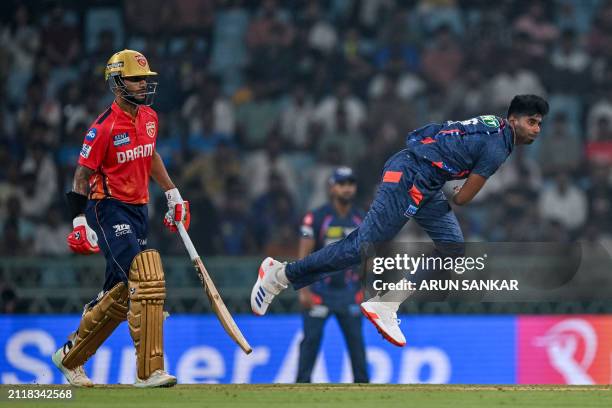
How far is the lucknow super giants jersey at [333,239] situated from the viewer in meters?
12.0

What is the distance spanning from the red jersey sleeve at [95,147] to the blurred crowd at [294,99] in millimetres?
6968

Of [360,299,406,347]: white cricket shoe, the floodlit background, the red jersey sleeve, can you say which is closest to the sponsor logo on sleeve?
the red jersey sleeve

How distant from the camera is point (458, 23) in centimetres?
1767

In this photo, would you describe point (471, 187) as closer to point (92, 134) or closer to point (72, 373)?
point (92, 134)

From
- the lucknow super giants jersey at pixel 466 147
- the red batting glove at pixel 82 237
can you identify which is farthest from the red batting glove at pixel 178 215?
the lucknow super giants jersey at pixel 466 147

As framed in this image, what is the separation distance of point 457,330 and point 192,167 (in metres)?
4.88

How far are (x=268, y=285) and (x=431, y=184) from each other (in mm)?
1464

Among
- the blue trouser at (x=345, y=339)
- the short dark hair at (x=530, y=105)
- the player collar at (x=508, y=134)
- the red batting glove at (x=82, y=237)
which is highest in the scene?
the short dark hair at (x=530, y=105)

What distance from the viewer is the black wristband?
27.6ft

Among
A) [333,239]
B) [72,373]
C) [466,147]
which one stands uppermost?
[466,147]

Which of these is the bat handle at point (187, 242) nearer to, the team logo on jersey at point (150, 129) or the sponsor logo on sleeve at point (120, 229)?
the sponsor logo on sleeve at point (120, 229)

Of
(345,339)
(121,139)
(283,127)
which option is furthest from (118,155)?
(283,127)

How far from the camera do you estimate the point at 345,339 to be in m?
12.0

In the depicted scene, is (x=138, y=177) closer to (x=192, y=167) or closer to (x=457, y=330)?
(x=457, y=330)
